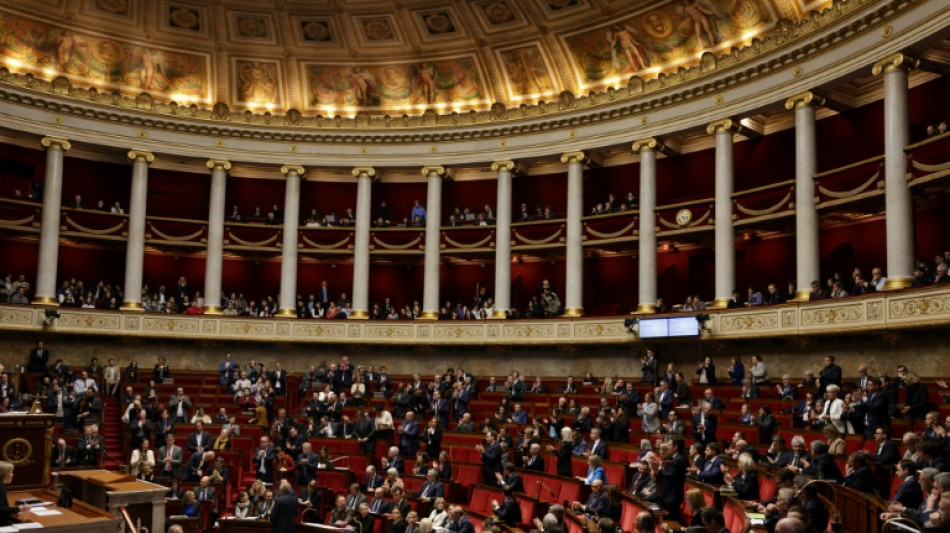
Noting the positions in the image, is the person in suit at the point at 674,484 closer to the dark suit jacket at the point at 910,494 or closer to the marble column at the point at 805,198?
the dark suit jacket at the point at 910,494

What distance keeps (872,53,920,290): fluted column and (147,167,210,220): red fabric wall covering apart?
22.2 m

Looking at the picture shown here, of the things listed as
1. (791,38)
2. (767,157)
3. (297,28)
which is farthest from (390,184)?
(791,38)

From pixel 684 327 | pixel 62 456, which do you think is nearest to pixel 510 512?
pixel 62 456

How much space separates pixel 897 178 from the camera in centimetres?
1952

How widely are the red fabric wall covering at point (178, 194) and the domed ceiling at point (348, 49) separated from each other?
9.94 ft

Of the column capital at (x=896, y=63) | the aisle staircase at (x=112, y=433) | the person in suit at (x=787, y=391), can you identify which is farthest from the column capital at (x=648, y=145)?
the aisle staircase at (x=112, y=433)

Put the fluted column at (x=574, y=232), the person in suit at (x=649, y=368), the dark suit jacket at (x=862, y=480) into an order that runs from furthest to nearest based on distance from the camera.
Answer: the fluted column at (x=574, y=232) → the person in suit at (x=649, y=368) → the dark suit jacket at (x=862, y=480)

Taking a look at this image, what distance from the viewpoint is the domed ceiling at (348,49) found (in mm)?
27875

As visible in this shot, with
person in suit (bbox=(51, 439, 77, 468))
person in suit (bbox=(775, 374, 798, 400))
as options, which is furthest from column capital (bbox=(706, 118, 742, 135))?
person in suit (bbox=(51, 439, 77, 468))

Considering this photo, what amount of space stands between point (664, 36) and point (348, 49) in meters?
11.0

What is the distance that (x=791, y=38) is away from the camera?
73.0 ft

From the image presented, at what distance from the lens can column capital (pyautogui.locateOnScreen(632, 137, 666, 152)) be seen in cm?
2658

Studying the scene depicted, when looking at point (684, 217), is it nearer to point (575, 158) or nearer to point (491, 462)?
point (575, 158)

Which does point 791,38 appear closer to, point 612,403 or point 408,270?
point 612,403
